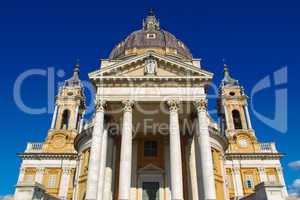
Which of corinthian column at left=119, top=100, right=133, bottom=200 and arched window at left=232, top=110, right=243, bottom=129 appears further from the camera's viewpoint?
arched window at left=232, top=110, right=243, bottom=129

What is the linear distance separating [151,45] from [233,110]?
1815 cm

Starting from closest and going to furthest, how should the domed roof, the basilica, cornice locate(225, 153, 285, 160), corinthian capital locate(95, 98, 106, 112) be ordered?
1. the basilica
2. corinthian capital locate(95, 98, 106, 112)
3. the domed roof
4. cornice locate(225, 153, 285, 160)

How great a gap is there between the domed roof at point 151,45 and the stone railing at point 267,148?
54.8ft

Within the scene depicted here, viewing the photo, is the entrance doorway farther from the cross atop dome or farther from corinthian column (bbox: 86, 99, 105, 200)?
the cross atop dome

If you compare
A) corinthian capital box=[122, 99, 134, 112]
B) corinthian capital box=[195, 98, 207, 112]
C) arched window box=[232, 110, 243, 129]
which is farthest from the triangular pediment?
arched window box=[232, 110, 243, 129]

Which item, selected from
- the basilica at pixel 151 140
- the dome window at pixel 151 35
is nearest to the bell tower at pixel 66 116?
the basilica at pixel 151 140

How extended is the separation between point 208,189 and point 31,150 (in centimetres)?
3110

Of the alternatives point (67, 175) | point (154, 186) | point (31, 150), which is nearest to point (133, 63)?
point (154, 186)

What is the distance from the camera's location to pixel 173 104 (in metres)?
22.4

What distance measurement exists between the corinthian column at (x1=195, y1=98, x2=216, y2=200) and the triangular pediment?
2473mm

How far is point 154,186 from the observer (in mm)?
24859

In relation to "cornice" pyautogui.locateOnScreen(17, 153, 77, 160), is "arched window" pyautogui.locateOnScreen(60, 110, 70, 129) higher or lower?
higher

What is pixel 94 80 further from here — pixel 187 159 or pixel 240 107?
pixel 240 107

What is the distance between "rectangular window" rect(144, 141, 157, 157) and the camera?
2667cm
